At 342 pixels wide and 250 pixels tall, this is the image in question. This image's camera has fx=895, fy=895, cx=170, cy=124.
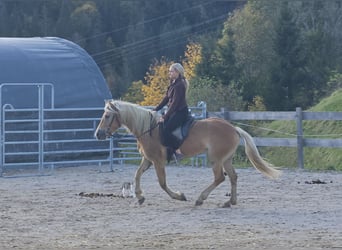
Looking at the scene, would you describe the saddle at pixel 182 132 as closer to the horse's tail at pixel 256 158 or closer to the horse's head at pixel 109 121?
the horse's tail at pixel 256 158

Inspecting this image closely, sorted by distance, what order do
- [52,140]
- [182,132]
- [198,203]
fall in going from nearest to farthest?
[198,203] → [182,132] → [52,140]

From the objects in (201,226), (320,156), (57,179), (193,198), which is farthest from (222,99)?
(201,226)

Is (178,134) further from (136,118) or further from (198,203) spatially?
(198,203)

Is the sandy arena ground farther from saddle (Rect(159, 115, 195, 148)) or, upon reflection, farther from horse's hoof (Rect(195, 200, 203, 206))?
saddle (Rect(159, 115, 195, 148))

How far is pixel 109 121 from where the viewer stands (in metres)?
12.1

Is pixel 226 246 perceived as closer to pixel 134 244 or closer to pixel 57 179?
pixel 134 244

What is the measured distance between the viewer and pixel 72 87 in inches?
799

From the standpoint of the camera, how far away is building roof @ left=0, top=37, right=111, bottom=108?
1916 cm

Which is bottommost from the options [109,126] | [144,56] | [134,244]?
[134,244]

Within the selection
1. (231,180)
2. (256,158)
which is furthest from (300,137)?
(231,180)

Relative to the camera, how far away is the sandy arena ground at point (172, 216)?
348 inches

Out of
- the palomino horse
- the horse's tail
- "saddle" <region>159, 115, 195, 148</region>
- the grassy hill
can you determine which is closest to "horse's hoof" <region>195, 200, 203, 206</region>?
the palomino horse

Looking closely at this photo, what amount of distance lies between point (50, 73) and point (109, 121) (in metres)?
8.10

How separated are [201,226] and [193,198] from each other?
2.78 m
